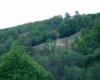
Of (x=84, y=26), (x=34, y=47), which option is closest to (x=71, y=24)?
(x=84, y=26)

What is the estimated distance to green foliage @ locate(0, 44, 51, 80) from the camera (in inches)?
1220

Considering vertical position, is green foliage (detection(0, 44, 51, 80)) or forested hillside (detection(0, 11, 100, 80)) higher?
green foliage (detection(0, 44, 51, 80))

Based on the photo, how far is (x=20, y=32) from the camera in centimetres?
14800

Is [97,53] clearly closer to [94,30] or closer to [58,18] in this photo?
[94,30]

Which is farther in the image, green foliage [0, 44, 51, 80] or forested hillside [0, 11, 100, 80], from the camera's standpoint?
forested hillside [0, 11, 100, 80]

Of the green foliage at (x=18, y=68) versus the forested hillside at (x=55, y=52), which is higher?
the green foliage at (x=18, y=68)

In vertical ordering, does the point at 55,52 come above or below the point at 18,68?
below

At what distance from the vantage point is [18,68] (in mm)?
31156

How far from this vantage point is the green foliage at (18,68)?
30984 mm

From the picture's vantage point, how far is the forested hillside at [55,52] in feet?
104

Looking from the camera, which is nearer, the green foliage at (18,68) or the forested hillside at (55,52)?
the green foliage at (18,68)

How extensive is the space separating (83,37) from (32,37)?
2236cm

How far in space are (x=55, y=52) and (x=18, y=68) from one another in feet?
200

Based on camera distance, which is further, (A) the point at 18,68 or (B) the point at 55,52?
(B) the point at 55,52
